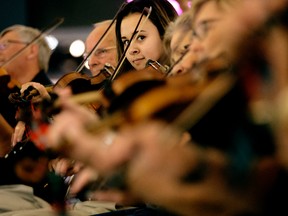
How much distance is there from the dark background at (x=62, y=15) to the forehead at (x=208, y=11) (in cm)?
394

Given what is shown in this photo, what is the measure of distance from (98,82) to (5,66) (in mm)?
885

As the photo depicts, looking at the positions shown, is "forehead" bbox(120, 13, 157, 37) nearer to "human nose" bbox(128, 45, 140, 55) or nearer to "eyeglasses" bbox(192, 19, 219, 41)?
"human nose" bbox(128, 45, 140, 55)

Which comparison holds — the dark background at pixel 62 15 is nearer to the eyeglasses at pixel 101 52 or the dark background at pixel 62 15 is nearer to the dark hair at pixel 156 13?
the eyeglasses at pixel 101 52

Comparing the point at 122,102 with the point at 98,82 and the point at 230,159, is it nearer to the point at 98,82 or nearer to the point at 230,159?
the point at 230,159

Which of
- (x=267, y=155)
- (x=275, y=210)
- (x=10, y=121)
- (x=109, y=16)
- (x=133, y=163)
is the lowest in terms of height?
(x=109, y=16)

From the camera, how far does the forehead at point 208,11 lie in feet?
5.16

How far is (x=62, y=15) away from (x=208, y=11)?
15.8ft

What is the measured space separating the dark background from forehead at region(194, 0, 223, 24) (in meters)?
3.94

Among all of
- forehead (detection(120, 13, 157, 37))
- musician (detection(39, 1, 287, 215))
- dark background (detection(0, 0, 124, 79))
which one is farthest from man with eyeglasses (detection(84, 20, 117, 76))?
dark background (detection(0, 0, 124, 79))

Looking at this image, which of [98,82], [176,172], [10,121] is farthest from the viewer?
[10,121]

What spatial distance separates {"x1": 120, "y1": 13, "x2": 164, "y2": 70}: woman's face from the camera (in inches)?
97.5

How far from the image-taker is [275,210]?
1226 mm

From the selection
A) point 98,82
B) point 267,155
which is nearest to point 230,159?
point 267,155

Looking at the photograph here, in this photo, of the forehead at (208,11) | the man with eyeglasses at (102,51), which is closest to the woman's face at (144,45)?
the man with eyeglasses at (102,51)
